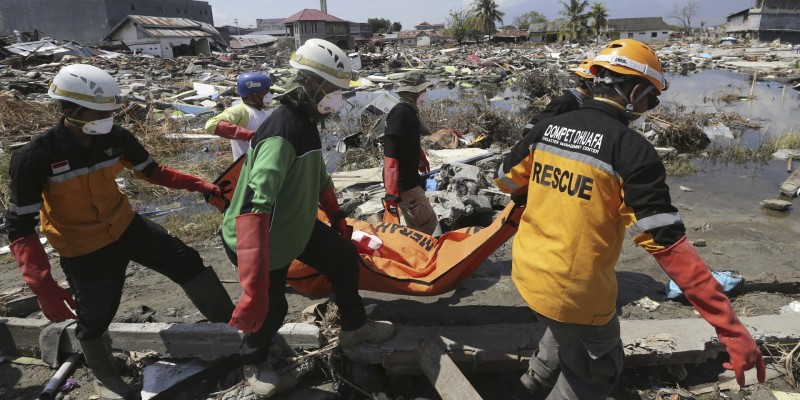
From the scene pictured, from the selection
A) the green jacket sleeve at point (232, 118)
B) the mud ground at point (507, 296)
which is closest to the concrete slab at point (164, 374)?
the mud ground at point (507, 296)

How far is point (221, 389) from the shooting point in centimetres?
269

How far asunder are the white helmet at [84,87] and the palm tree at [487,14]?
63178 mm

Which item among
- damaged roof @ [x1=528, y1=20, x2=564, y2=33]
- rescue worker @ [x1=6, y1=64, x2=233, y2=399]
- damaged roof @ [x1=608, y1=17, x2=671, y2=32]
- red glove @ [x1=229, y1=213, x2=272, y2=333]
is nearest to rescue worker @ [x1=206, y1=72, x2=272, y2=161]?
rescue worker @ [x1=6, y1=64, x2=233, y2=399]

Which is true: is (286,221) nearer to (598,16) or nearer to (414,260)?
(414,260)

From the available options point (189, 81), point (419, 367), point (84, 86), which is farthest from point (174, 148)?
point (189, 81)

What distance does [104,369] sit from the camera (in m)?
2.59

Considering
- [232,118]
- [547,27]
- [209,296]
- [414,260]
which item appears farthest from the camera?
[547,27]

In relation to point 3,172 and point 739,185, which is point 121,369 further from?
point 739,185

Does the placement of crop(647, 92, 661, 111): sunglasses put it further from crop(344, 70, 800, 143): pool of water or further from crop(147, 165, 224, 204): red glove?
crop(344, 70, 800, 143): pool of water

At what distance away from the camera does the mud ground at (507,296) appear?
2703mm

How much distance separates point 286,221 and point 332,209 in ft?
2.43

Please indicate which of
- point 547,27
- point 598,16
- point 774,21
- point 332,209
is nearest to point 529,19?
point 547,27

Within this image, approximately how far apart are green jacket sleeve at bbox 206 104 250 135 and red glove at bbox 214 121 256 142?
0.27ft

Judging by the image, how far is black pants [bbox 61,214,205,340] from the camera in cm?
246
